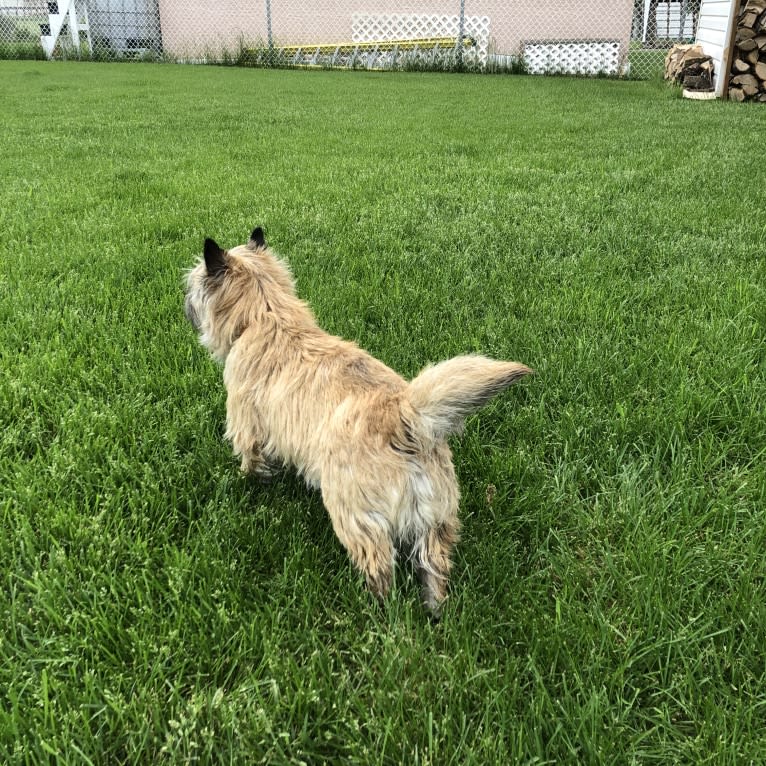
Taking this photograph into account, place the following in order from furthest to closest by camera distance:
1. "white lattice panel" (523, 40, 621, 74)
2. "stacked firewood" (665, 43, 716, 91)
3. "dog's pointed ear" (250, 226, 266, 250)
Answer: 1. "white lattice panel" (523, 40, 621, 74)
2. "stacked firewood" (665, 43, 716, 91)
3. "dog's pointed ear" (250, 226, 266, 250)

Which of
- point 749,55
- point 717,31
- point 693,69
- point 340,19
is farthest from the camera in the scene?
point 340,19

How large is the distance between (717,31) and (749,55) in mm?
1298

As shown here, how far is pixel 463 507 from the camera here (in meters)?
2.02

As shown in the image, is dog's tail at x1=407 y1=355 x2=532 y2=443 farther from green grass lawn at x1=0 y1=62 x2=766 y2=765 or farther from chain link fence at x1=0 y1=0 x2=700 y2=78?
chain link fence at x1=0 y1=0 x2=700 y2=78

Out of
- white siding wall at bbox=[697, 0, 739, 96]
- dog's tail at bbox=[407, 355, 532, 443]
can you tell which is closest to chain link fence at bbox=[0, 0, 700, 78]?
white siding wall at bbox=[697, 0, 739, 96]

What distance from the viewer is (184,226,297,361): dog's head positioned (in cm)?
205

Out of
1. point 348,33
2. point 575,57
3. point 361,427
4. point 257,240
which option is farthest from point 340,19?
point 361,427

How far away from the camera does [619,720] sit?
4.31ft

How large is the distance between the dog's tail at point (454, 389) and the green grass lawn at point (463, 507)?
503 mm

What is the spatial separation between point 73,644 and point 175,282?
94.8 inches

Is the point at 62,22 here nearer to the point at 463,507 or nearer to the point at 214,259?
the point at 214,259

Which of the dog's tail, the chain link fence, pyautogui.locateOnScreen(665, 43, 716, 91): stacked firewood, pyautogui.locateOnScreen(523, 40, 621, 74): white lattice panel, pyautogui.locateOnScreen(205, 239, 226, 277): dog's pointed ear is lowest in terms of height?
the dog's tail

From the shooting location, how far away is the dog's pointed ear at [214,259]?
77.5 inches

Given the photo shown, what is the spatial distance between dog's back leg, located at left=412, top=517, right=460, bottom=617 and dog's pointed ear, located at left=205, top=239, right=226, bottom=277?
1.13 metres
